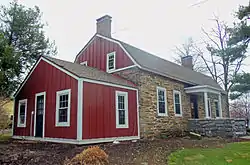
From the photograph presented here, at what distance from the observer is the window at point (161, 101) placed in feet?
41.6

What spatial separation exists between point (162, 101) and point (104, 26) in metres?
6.07

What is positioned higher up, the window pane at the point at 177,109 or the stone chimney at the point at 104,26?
the stone chimney at the point at 104,26

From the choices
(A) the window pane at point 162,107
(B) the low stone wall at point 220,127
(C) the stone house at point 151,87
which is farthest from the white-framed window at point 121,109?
(B) the low stone wall at point 220,127

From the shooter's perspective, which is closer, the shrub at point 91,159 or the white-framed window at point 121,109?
the shrub at point 91,159

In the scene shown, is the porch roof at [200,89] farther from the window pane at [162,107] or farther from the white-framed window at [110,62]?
the white-framed window at [110,62]

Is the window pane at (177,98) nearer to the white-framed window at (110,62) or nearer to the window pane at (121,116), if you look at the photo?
the white-framed window at (110,62)

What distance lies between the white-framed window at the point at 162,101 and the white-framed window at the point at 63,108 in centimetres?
531

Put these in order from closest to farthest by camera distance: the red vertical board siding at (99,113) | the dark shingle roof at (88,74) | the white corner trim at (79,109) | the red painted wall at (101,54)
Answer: the white corner trim at (79,109) < the red vertical board siding at (99,113) < the dark shingle roof at (88,74) < the red painted wall at (101,54)

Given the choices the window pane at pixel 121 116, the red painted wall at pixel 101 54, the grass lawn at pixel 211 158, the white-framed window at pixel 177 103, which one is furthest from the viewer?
the white-framed window at pixel 177 103

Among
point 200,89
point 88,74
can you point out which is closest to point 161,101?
point 200,89

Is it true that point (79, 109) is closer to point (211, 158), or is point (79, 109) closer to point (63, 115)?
point (63, 115)

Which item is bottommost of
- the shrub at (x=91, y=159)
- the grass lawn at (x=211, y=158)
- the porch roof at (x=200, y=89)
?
the grass lawn at (x=211, y=158)

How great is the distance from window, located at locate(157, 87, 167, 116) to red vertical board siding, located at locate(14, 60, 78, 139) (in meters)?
5.37

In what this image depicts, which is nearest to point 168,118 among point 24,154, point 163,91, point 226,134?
point 163,91
